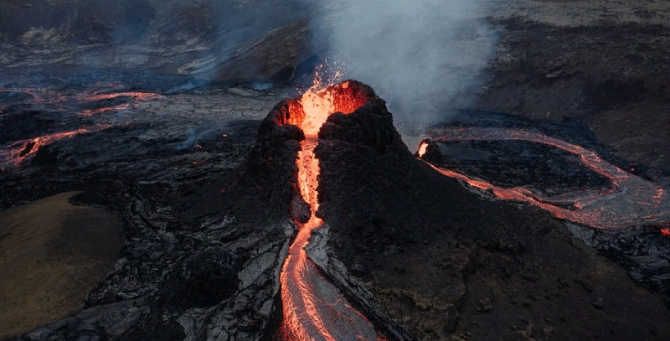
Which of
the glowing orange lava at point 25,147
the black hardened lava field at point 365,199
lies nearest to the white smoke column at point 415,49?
the black hardened lava field at point 365,199

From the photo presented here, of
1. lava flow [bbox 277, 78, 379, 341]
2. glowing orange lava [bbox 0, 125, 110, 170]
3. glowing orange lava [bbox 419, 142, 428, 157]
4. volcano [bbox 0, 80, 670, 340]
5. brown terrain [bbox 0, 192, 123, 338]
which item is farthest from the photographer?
glowing orange lava [bbox 0, 125, 110, 170]

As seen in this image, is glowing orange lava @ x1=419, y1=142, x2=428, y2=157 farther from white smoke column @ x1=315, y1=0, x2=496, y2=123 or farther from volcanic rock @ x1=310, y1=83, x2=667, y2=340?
white smoke column @ x1=315, y1=0, x2=496, y2=123

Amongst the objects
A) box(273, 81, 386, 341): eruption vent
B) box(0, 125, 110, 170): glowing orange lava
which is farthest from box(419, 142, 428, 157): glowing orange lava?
box(0, 125, 110, 170): glowing orange lava

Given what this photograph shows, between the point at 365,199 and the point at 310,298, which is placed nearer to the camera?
the point at 310,298

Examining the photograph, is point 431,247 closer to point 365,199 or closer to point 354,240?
point 354,240

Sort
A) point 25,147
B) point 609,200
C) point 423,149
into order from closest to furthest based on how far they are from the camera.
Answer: point 609,200, point 423,149, point 25,147

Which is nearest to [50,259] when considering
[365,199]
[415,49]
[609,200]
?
[365,199]

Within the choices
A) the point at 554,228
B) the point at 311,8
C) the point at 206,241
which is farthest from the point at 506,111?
the point at 311,8
